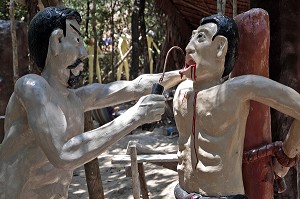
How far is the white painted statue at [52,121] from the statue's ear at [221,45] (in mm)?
403

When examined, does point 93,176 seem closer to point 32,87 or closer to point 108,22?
point 32,87

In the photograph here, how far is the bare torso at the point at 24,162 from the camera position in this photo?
7.05 ft

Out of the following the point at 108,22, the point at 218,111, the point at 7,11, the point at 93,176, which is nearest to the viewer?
the point at 218,111

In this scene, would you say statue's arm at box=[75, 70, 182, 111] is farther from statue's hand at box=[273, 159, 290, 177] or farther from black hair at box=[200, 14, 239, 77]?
statue's hand at box=[273, 159, 290, 177]

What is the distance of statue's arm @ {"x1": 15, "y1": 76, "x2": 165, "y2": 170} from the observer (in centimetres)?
198

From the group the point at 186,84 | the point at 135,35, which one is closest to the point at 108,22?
the point at 135,35

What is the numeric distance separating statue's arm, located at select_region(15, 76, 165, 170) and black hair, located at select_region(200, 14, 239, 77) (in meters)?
0.45

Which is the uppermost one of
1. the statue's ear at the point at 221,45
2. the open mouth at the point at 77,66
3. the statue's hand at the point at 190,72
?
the statue's ear at the point at 221,45

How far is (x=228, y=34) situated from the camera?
7.49ft

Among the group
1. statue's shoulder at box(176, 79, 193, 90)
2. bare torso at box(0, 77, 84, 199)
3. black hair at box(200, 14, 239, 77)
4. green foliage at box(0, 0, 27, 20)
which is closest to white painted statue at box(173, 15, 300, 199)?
black hair at box(200, 14, 239, 77)

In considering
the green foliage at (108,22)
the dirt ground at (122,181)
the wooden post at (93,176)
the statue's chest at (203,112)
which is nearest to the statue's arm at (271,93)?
the statue's chest at (203,112)

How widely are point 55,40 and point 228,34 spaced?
0.76 m

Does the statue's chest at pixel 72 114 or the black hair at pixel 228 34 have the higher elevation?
the black hair at pixel 228 34

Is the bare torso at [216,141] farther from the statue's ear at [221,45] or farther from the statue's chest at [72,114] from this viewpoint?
the statue's chest at [72,114]
